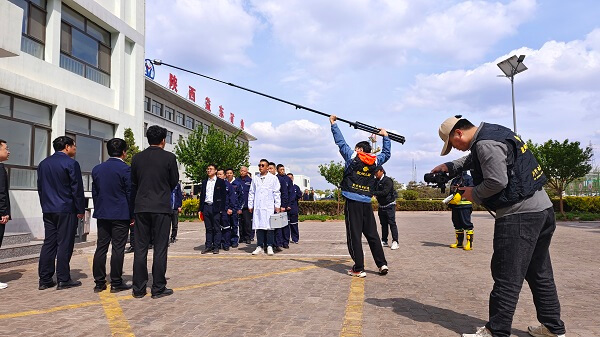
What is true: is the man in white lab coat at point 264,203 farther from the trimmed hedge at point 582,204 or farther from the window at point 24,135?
the trimmed hedge at point 582,204

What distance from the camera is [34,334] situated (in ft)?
12.6

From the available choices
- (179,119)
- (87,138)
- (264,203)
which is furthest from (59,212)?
(179,119)

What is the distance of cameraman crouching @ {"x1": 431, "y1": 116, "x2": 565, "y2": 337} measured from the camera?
11.2 ft

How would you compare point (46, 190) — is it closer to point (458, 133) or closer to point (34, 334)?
point (34, 334)

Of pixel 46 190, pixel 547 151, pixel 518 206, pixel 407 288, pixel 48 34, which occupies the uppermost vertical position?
pixel 48 34

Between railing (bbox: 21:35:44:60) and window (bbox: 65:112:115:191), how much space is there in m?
2.07

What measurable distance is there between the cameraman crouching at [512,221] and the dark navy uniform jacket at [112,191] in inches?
170

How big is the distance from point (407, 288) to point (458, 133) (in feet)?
9.03

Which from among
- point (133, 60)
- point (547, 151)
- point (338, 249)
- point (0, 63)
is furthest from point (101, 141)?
point (547, 151)

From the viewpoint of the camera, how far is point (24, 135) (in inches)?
481

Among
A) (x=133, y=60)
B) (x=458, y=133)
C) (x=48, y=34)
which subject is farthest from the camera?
(x=133, y=60)

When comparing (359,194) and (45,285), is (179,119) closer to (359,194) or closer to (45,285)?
(45,285)

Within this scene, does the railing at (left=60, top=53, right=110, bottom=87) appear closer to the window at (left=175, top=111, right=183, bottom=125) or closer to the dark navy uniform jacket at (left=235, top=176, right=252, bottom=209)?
the dark navy uniform jacket at (left=235, top=176, right=252, bottom=209)

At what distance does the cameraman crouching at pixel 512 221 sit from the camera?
3428mm
